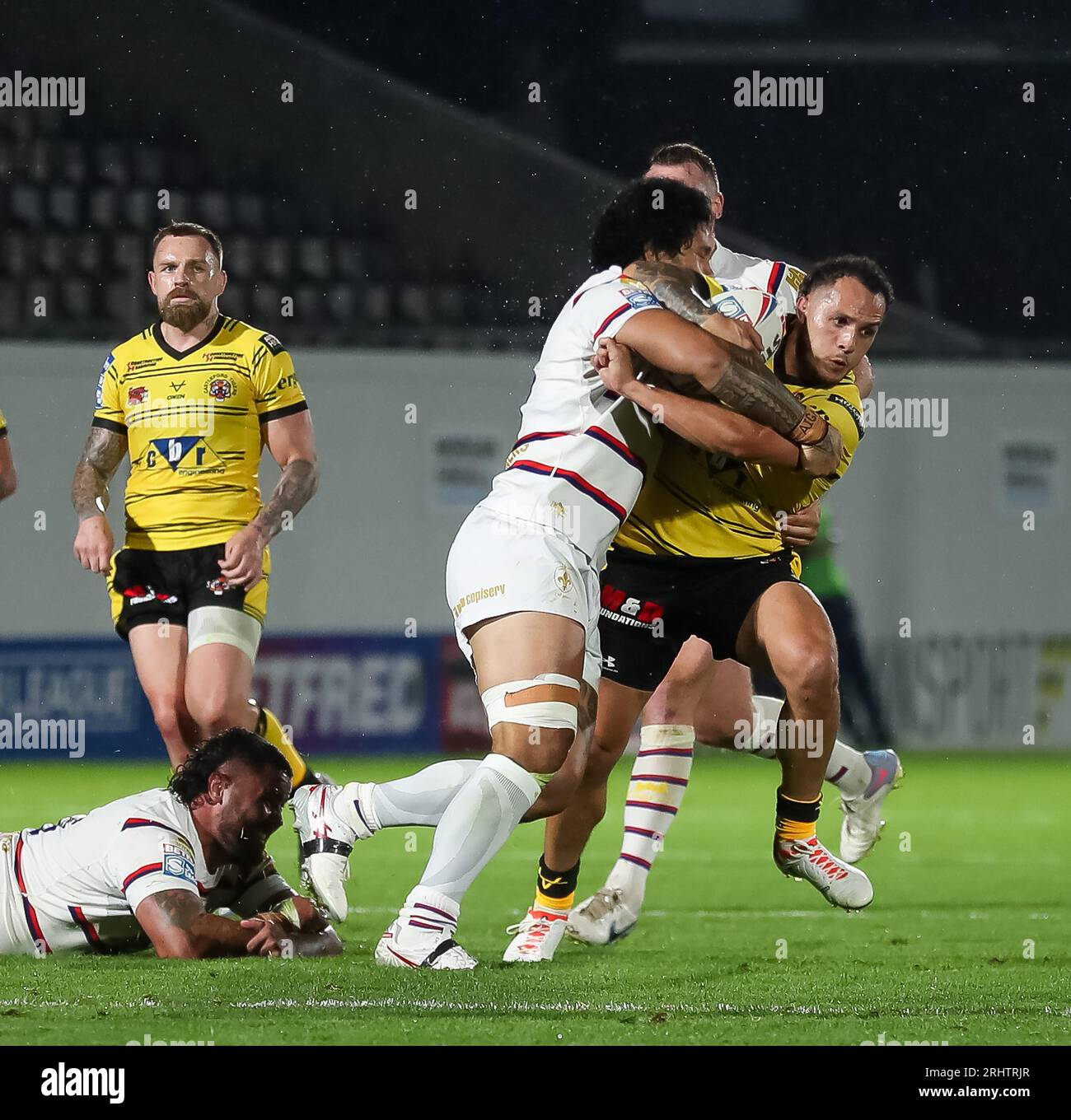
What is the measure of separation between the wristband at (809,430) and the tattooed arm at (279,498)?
1742 mm

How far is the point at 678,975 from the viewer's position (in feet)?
14.2

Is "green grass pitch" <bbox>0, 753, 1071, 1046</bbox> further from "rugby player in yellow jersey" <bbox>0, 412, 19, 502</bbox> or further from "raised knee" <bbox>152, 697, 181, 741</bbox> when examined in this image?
"rugby player in yellow jersey" <bbox>0, 412, 19, 502</bbox>

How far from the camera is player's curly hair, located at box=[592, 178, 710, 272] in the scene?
4.39m

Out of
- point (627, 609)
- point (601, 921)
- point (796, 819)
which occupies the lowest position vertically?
point (601, 921)

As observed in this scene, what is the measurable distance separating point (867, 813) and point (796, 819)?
0.94 meters

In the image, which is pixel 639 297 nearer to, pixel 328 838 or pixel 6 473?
pixel 328 838

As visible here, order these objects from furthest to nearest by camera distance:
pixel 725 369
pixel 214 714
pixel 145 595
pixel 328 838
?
pixel 145 595 < pixel 214 714 < pixel 328 838 < pixel 725 369

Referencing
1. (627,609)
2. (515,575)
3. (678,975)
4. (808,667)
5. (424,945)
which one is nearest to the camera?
(424,945)

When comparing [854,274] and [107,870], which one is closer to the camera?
[107,870]

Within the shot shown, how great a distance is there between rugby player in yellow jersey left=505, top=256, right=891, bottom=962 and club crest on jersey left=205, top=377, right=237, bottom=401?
4.83 feet

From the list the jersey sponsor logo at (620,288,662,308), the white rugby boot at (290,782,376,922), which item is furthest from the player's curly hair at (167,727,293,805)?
the jersey sponsor logo at (620,288,662,308)

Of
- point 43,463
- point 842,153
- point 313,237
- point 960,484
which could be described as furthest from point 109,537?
point 842,153

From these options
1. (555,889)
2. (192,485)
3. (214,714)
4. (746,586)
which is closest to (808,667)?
(746,586)

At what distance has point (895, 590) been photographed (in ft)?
50.4
